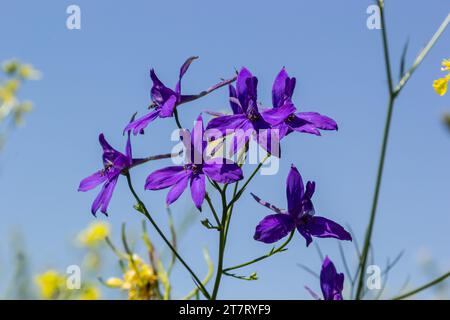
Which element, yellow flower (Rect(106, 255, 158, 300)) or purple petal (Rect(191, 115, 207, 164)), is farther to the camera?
yellow flower (Rect(106, 255, 158, 300))

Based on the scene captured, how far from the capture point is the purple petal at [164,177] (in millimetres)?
1354

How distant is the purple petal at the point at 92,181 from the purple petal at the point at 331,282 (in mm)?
489

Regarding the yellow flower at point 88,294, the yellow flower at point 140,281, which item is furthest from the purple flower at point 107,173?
the yellow flower at point 88,294

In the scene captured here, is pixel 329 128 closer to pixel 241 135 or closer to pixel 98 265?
pixel 241 135

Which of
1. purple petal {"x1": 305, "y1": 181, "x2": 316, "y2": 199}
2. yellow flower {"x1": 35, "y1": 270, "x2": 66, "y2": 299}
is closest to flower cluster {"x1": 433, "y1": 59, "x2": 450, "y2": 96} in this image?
purple petal {"x1": 305, "y1": 181, "x2": 316, "y2": 199}

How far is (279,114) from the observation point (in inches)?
52.0

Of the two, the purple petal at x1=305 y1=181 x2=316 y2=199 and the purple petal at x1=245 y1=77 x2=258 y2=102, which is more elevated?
the purple petal at x1=245 y1=77 x2=258 y2=102

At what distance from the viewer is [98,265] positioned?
12.6 feet

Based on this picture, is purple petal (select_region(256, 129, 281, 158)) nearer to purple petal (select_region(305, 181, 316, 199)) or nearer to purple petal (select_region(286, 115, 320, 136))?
purple petal (select_region(286, 115, 320, 136))

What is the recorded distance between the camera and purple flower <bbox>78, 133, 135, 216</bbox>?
1426 millimetres

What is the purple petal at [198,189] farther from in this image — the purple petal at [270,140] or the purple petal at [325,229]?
the purple petal at [325,229]

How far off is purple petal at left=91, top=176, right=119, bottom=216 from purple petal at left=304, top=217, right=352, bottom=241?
38 centimetres
